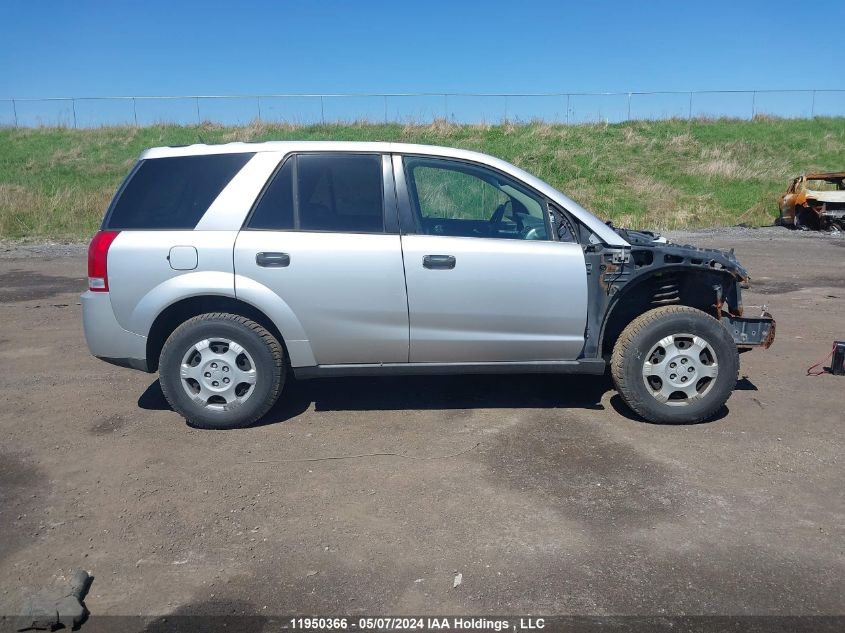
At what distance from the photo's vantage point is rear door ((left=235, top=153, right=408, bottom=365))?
15.9 ft

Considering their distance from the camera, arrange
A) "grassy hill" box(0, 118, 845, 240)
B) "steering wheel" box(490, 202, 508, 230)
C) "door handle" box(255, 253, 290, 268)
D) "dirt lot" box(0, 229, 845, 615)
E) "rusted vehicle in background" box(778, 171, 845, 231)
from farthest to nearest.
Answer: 1. "grassy hill" box(0, 118, 845, 240)
2. "rusted vehicle in background" box(778, 171, 845, 231)
3. "steering wheel" box(490, 202, 508, 230)
4. "door handle" box(255, 253, 290, 268)
5. "dirt lot" box(0, 229, 845, 615)

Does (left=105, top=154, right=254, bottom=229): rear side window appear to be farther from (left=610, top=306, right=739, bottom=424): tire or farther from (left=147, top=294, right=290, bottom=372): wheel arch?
(left=610, top=306, right=739, bottom=424): tire

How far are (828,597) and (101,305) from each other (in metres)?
4.47

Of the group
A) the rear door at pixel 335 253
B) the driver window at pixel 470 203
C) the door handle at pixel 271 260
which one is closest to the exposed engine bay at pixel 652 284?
the driver window at pixel 470 203

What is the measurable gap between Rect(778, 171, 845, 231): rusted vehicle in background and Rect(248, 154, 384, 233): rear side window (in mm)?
16704

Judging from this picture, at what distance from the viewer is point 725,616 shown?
298 centimetres

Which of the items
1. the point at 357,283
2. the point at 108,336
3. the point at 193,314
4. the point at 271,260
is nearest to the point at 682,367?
the point at 357,283

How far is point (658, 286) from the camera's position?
209 inches

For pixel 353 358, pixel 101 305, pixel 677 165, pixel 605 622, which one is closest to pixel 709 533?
pixel 605 622

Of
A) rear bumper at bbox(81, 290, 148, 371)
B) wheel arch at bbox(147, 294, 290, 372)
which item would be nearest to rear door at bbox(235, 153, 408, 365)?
wheel arch at bbox(147, 294, 290, 372)

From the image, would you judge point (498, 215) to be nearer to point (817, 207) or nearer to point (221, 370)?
point (221, 370)

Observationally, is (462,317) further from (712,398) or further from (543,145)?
(543,145)

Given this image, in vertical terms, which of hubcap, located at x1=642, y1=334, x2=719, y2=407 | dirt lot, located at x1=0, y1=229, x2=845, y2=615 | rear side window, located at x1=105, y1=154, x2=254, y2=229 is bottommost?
dirt lot, located at x1=0, y1=229, x2=845, y2=615

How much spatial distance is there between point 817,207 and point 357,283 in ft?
56.5
